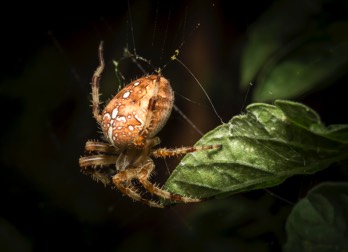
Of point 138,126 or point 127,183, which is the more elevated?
point 138,126

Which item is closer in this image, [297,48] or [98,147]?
[297,48]

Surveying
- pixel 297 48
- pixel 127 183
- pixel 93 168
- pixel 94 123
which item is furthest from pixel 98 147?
pixel 297 48

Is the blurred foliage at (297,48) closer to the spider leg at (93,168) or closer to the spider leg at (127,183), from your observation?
the spider leg at (127,183)

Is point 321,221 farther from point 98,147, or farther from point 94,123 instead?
point 94,123

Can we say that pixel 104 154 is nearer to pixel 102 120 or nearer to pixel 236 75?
pixel 102 120

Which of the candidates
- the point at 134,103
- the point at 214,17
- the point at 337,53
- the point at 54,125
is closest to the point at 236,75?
the point at 214,17

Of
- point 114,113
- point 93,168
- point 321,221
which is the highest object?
point 114,113

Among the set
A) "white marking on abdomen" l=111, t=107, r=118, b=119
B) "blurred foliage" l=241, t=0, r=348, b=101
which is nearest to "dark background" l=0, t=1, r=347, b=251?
"blurred foliage" l=241, t=0, r=348, b=101
